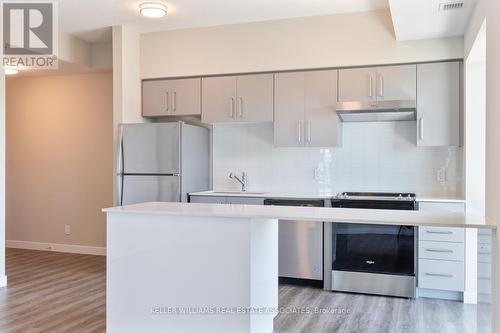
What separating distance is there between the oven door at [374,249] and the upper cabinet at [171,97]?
201 centimetres

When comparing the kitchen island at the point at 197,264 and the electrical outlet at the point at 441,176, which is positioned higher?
the electrical outlet at the point at 441,176

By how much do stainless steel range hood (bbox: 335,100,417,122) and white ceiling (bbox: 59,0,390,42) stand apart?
90 centimetres

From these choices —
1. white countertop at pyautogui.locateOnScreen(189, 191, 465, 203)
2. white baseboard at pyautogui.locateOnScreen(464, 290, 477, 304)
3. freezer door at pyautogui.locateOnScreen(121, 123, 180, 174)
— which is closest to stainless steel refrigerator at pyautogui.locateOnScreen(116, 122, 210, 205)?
freezer door at pyautogui.locateOnScreen(121, 123, 180, 174)

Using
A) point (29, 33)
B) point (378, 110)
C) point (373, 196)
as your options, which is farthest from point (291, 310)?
point (29, 33)

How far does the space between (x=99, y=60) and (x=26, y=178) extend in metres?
2.09

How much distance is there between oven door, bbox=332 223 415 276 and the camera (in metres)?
4.01

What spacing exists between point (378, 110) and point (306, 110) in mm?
732

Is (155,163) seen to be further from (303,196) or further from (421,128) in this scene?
(421,128)

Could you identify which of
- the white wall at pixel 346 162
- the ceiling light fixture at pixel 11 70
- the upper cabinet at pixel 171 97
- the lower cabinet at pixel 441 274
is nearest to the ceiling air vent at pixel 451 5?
the white wall at pixel 346 162

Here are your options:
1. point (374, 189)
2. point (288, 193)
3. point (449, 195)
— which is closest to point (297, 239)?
point (288, 193)

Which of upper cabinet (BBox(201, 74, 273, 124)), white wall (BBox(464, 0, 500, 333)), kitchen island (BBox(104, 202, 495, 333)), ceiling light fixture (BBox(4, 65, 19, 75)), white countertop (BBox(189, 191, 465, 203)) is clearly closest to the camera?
white wall (BBox(464, 0, 500, 333))

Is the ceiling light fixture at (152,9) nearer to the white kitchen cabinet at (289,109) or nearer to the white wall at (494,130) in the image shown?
the white kitchen cabinet at (289,109)

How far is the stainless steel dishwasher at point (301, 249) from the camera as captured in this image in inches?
169

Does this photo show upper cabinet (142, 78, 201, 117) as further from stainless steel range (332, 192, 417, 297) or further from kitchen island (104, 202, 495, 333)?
kitchen island (104, 202, 495, 333)
